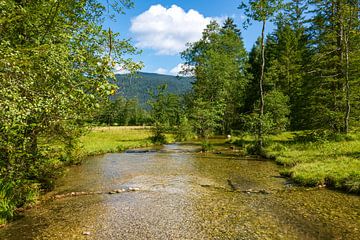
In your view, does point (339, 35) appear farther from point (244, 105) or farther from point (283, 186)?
point (244, 105)

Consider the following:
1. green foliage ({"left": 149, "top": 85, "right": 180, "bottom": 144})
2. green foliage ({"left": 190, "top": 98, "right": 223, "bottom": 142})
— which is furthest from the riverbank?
green foliage ({"left": 149, "top": 85, "right": 180, "bottom": 144})

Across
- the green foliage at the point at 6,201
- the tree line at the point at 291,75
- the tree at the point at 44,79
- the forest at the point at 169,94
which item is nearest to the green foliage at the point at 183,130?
the forest at the point at 169,94

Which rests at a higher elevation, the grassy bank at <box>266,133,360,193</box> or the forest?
the forest

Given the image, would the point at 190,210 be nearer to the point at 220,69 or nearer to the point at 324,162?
the point at 324,162

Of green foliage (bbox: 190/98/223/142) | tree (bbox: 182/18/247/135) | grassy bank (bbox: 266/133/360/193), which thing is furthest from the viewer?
tree (bbox: 182/18/247/135)

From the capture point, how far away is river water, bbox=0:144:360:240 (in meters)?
8.34

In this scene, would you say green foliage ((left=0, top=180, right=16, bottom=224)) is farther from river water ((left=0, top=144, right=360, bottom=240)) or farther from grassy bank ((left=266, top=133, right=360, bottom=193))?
grassy bank ((left=266, top=133, right=360, bottom=193))

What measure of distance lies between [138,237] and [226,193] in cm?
542

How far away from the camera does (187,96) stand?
5991cm

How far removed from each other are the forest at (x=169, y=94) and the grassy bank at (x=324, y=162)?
3.4 inches

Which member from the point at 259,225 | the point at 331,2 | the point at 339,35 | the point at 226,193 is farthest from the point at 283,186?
the point at 331,2

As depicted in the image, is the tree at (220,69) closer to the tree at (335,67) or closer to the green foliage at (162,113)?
the green foliage at (162,113)

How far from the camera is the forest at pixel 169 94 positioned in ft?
21.5

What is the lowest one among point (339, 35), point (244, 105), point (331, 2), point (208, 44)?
point (244, 105)
